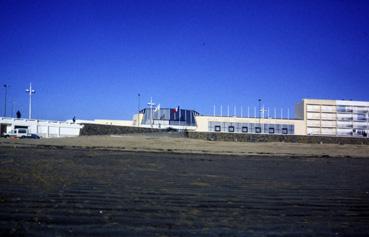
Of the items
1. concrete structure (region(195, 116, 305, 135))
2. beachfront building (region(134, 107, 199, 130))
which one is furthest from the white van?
beachfront building (region(134, 107, 199, 130))

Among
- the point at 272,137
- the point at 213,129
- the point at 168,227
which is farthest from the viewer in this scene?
the point at 213,129

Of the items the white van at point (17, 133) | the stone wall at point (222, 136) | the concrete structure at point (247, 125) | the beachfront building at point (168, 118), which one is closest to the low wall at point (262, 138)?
the stone wall at point (222, 136)

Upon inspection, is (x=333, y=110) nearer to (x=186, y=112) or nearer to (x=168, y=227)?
(x=186, y=112)

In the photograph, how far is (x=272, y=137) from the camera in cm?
7381

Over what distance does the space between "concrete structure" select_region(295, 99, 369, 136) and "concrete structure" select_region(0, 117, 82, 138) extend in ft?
218

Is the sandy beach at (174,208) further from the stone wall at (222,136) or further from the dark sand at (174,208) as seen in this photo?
the stone wall at (222,136)

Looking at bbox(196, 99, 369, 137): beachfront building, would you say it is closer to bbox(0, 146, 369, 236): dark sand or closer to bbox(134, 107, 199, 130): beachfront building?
bbox(134, 107, 199, 130): beachfront building

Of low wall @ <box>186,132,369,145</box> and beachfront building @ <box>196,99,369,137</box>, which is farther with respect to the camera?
beachfront building @ <box>196,99,369,137</box>

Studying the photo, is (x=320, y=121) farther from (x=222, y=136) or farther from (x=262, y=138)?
(x=222, y=136)

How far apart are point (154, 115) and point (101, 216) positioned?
392ft

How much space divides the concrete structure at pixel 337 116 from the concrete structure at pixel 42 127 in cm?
6653

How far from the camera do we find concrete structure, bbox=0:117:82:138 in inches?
2347

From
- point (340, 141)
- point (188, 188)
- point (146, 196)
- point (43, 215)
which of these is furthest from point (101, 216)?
point (340, 141)

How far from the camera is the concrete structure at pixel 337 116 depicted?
106m
